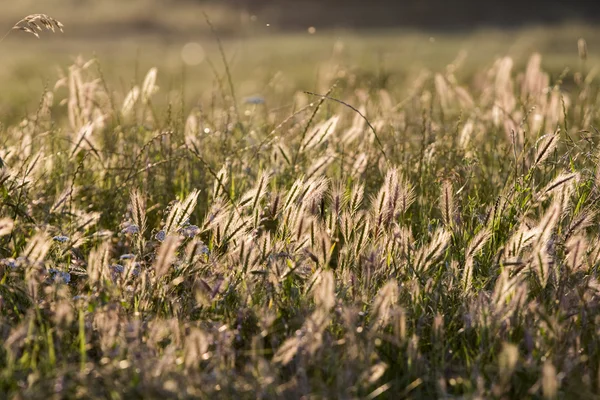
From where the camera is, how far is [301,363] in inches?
72.4

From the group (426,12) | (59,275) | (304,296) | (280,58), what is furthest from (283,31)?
(304,296)

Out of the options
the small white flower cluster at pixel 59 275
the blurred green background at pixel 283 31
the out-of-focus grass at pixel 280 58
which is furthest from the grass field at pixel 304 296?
the blurred green background at pixel 283 31

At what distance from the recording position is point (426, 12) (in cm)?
3234

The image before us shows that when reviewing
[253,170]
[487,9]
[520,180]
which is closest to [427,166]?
[520,180]

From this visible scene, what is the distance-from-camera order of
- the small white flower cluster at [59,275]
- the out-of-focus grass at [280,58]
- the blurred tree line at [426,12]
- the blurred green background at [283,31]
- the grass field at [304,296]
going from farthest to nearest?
the blurred tree line at [426,12] → the blurred green background at [283,31] → the out-of-focus grass at [280,58] → the small white flower cluster at [59,275] → the grass field at [304,296]

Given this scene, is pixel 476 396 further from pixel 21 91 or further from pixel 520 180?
pixel 21 91

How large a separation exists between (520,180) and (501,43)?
49.7 ft

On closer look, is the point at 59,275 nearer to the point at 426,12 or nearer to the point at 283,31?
the point at 283,31

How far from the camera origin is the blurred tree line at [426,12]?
3008 centimetres

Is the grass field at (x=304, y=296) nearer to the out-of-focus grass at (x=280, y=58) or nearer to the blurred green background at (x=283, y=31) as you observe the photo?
the out-of-focus grass at (x=280, y=58)

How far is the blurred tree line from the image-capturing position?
98.7ft

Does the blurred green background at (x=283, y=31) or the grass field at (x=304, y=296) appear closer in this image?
the grass field at (x=304, y=296)

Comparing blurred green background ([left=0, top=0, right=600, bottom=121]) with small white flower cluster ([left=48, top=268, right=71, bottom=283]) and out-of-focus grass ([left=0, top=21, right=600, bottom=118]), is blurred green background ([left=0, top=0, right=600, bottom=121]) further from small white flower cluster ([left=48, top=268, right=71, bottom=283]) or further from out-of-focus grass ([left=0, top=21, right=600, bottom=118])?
small white flower cluster ([left=48, top=268, right=71, bottom=283])

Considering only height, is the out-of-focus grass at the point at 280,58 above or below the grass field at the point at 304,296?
below
